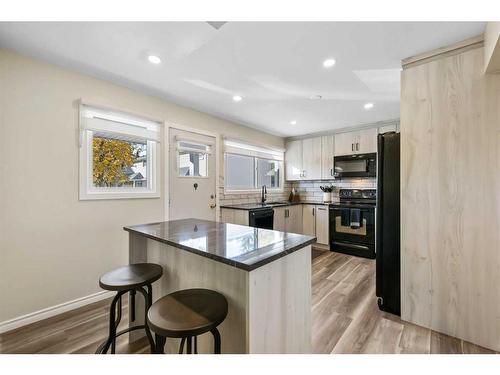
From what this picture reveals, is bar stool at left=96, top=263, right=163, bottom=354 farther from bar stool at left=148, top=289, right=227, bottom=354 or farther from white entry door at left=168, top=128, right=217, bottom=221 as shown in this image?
white entry door at left=168, top=128, right=217, bottom=221

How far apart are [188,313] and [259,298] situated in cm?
34

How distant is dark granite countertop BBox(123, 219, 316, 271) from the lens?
1081 mm

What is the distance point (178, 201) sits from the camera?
3139 mm

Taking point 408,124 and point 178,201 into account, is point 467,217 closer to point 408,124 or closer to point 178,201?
point 408,124

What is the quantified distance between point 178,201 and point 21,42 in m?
2.05

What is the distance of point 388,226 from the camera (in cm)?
225

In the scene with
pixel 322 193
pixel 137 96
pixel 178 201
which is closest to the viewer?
pixel 137 96

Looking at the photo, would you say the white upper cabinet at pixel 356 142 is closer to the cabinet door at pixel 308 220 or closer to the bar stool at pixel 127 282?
the cabinet door at pixel 308 220

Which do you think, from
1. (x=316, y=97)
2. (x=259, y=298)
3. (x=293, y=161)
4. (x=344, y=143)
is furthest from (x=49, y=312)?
(x=344, y=143)

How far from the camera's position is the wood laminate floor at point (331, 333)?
1701 millimetres

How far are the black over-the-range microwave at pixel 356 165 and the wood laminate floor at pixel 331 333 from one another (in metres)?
2.26

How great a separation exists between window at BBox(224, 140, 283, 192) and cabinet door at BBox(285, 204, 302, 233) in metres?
0.75

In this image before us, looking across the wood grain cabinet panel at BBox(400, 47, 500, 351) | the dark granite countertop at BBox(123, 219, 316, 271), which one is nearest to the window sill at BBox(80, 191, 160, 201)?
the dark granite countertop at BBox(123, 219, 316, 271)
